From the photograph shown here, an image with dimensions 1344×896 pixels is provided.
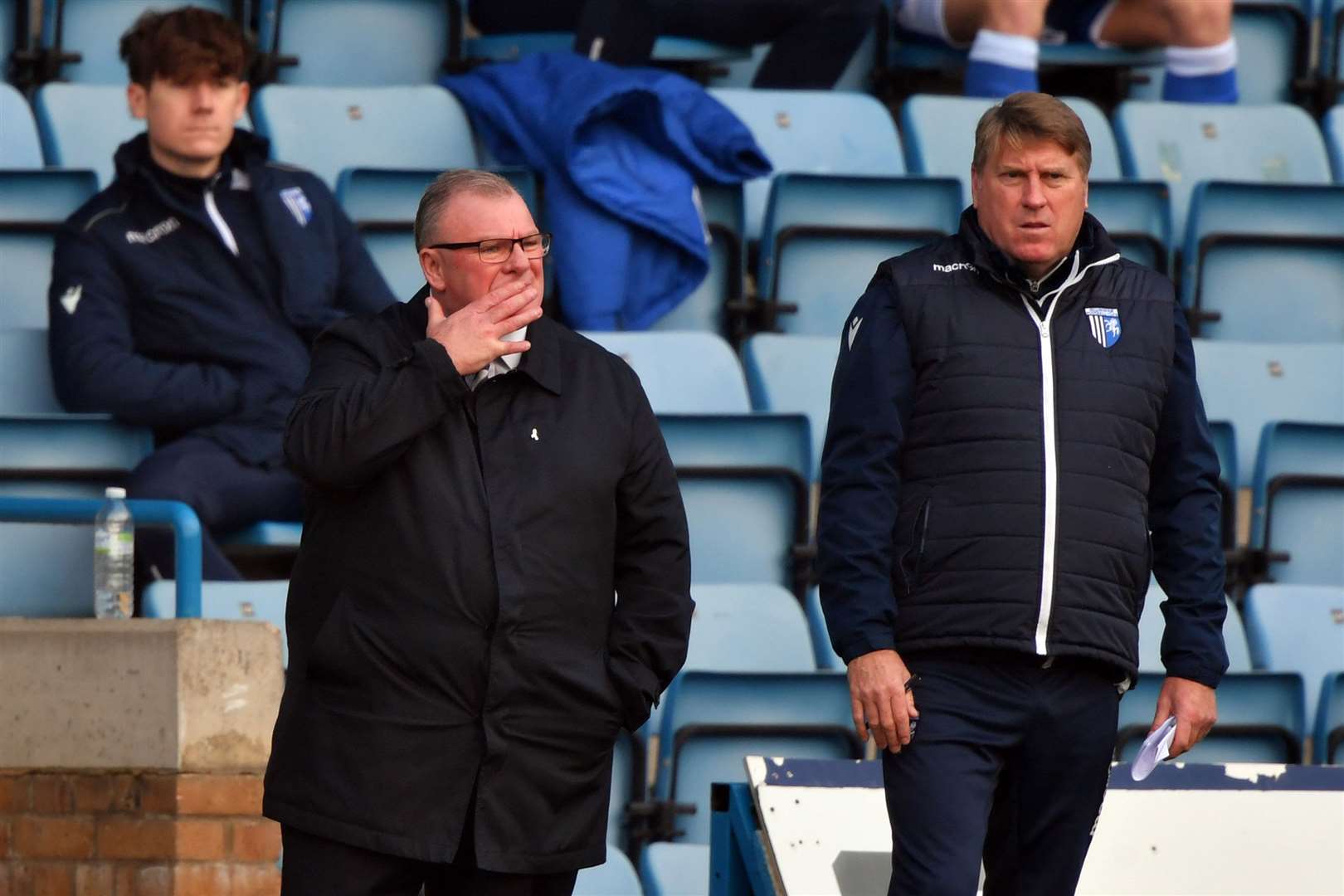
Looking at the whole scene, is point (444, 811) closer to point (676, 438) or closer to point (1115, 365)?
point (1115, 365)

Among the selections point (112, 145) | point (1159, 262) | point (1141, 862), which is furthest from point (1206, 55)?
point (1141, 862)

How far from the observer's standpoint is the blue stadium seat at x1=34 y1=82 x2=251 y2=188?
578 cm

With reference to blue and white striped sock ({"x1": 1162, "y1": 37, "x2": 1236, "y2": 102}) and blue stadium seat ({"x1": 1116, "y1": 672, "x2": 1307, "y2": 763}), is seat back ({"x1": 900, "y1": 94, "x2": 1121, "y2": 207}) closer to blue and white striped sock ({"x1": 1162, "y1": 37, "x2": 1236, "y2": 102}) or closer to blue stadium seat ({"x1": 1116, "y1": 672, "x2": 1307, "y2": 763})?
blue and white striped sock ({"x1": 1162, "y1": 37, "x2": 1236, "y2": 102})

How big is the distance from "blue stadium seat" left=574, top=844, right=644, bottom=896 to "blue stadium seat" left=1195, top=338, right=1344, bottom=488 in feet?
7.61

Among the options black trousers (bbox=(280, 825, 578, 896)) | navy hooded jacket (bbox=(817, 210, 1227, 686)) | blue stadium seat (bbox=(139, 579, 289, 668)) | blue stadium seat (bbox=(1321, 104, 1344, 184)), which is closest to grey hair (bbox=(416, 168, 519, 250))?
navy hooded jacket (bbox=(817, 210, 1227, 686))

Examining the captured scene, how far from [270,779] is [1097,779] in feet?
3.61

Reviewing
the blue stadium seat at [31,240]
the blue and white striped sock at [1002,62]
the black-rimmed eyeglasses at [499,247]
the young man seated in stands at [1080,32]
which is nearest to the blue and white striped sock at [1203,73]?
the young man seated in stands at [1080,32]

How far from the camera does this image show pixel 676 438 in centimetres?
497

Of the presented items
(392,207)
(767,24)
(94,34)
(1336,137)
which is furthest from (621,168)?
(1336,137)

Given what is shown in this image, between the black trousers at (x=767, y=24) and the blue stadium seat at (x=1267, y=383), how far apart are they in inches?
60.4

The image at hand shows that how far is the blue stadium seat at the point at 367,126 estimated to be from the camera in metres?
5.94

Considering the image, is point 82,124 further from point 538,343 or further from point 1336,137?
point 1336,137

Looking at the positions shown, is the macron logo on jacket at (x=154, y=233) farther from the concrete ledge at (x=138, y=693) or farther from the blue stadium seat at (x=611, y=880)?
the blue stadium seat at (x=611, y=880)

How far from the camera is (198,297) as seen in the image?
4762 mm
